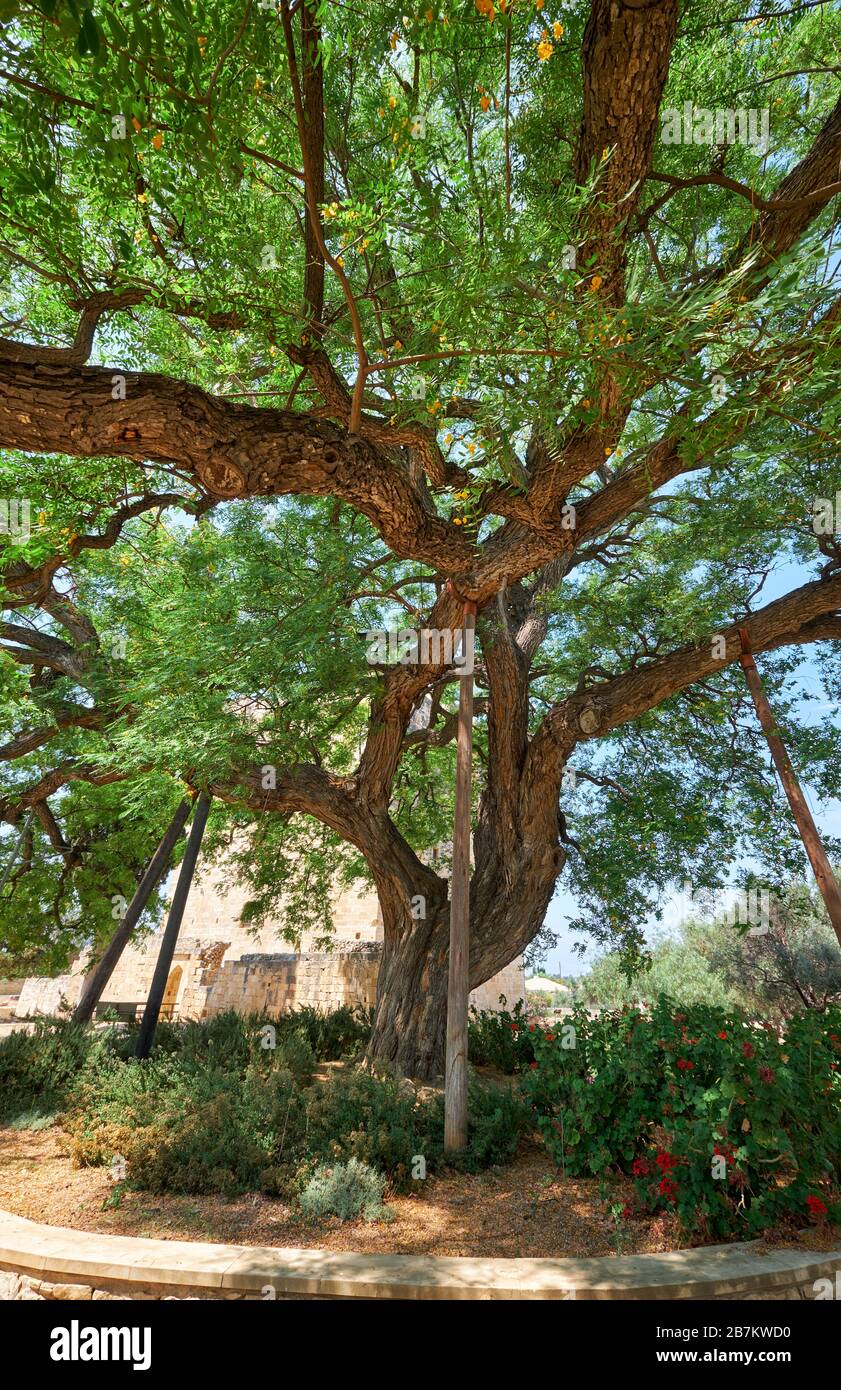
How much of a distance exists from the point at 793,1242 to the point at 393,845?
5667mm

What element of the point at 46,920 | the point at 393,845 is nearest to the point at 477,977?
the point at 393,845

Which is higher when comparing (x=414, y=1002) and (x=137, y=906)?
(x=137, y=906)

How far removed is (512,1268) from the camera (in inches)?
154

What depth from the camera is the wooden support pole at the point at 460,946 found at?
626cm

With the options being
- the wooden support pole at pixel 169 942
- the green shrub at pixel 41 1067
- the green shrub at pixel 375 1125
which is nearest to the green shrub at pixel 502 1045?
the green shrub at pixel 375 1125

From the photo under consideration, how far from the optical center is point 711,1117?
4.52 meters

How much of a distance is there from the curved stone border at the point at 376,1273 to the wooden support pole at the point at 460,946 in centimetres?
226

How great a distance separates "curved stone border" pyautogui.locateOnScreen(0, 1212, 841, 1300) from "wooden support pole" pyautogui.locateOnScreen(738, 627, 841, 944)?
370 centimetres

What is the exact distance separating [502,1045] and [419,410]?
7927 millimetres

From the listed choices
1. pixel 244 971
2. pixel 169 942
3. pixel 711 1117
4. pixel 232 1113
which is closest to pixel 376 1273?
pixel 711 1117

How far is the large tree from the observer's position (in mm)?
3639

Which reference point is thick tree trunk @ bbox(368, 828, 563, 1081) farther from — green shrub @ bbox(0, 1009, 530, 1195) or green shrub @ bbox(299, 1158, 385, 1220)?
green shrub @ bbox(299, 1158, 385, 1220)

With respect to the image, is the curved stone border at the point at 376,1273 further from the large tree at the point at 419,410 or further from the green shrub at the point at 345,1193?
the large tree at the point at 419,410

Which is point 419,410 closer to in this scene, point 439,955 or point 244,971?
point 439,955
